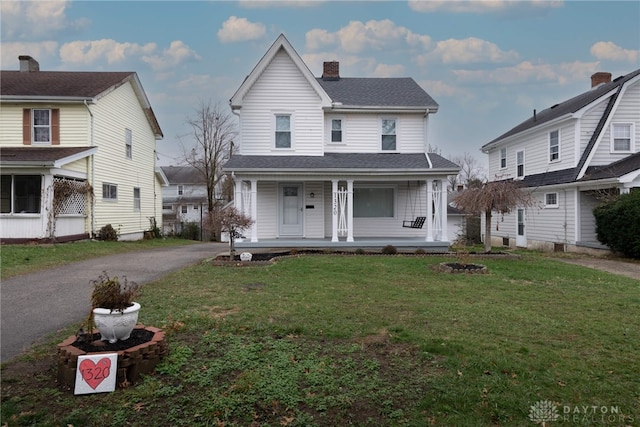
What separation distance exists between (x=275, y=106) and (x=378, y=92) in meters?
5.12

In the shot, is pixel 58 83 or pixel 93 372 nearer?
pixel 93 372

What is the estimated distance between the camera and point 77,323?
19.8 feet

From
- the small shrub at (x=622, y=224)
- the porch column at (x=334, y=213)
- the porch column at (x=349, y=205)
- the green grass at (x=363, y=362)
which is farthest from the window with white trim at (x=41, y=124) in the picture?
the small shrub at (x=622, y=224)

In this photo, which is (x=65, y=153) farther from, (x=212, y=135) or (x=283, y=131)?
(x=212, y=135)

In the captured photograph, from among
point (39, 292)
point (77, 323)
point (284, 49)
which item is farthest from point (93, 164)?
point (77, 323)

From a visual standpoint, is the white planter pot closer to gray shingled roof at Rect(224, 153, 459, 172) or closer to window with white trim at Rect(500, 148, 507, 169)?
gray shingled roof at Rect(224, 153, 459, 172)

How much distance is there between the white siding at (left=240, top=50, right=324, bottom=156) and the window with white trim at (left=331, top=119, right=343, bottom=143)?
1.08m

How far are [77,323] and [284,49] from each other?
13352 millimetres

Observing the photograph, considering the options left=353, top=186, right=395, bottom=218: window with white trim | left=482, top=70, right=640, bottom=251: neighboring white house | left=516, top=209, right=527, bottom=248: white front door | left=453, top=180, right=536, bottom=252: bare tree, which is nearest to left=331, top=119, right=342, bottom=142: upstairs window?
left=353, top=186, right=395, bottom=218: window with white trim

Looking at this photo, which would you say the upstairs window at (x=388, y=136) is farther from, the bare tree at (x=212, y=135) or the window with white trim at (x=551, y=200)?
the bare tree at (x=212, y=135)

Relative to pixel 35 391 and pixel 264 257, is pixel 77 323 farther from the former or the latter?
pixel 264 257

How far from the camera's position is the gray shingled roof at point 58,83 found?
58.5 ft

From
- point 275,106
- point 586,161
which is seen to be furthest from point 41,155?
point 586,161

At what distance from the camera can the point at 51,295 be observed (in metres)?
7.93
